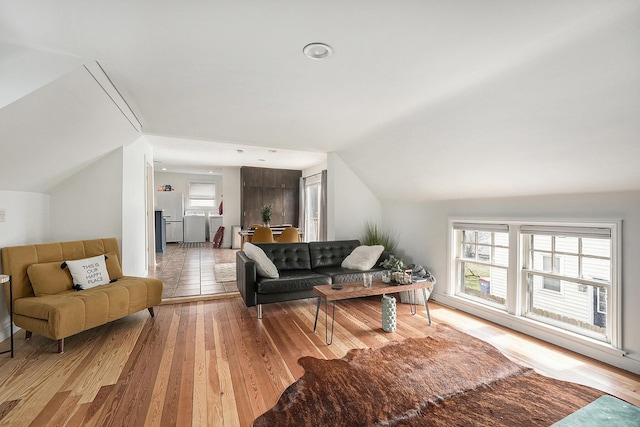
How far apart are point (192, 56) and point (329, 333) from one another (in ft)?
9.31

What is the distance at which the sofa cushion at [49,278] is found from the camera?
9.41 ft

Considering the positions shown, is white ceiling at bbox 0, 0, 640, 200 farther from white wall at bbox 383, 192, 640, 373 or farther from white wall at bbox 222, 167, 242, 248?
white wall at bbox 222, 167, 242, 248

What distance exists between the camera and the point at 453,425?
178cm

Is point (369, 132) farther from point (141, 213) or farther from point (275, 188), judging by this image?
point (275, 188)

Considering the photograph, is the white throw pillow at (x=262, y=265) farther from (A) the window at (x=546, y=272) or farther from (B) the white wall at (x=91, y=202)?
(A) the window at (x=546, y=272)

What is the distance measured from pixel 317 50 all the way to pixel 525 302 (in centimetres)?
338

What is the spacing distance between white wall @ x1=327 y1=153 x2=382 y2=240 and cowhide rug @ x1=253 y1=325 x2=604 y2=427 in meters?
2.74

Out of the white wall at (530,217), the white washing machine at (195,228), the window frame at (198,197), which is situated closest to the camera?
the white wall at (530,217)

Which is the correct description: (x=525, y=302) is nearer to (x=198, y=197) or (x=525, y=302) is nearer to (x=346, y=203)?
(x=346, y=203)

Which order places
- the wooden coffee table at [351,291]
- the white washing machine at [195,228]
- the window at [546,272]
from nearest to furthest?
the window at [546,272] < the wooden coffee table at [351,291] < the white washing machine at [195,228]

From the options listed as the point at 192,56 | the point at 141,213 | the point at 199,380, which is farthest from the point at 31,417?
the point at 141,213

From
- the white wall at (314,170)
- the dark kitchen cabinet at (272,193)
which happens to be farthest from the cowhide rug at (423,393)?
the dark kitchen cabinet at (272,193)

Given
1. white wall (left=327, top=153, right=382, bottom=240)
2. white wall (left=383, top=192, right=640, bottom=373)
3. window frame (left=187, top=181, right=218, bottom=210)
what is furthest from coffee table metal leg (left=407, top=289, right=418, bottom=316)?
window frame (left=187, top=181, right=218, bottom=210)

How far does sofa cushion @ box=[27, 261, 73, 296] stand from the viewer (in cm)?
287
